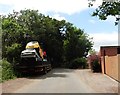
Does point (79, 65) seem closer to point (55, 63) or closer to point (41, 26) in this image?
point (55, 63)

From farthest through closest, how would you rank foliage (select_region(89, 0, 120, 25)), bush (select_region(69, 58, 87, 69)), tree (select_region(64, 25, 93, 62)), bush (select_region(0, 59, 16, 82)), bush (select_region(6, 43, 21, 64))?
tree (select_region(64, 25, 93, 62))
bush (select_region(69, 58, 87, 69))
bush (select_region(6, 43, 21, 64))
bush (select_region(0, 59, 16, 82))
foliage (select_region(89, 0, 120, 25))

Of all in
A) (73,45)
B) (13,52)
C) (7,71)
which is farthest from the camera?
(73,45)

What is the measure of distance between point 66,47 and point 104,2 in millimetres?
55876

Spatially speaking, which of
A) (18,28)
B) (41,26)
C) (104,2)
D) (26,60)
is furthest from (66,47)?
(104,2)

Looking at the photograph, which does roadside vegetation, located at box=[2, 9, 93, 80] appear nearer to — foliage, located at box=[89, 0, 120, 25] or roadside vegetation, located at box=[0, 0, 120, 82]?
roadside vegetation, located at box=[0, 0, 120, 82]

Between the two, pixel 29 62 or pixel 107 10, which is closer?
pixel 107 10

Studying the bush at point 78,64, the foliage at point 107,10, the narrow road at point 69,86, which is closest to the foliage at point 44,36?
the bush at point 78,64

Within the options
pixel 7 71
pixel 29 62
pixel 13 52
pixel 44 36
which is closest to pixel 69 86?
pixel 7 71

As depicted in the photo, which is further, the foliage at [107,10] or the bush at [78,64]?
the bush at [78,64]

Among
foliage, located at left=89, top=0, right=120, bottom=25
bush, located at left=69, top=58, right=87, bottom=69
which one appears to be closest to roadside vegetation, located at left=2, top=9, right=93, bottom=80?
bush, located at left=69, top=58, right=87, bottom=69

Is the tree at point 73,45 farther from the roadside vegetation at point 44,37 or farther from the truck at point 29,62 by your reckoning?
the truck at point 29,62

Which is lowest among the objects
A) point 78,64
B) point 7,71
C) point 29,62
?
point 7,71

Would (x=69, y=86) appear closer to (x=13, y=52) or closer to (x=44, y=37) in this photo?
(x=13, y=52)

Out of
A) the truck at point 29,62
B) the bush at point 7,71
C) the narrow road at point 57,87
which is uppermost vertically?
the truck at point 29,62
